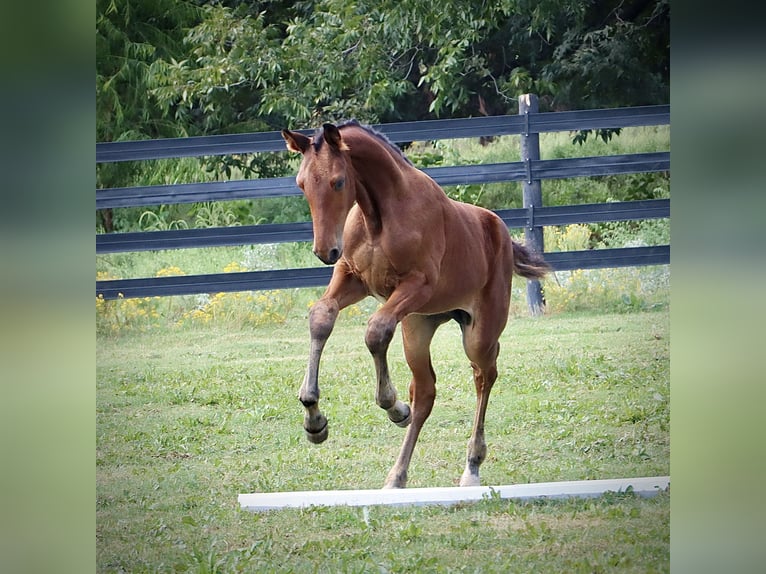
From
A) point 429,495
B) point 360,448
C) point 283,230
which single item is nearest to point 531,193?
point 283,230

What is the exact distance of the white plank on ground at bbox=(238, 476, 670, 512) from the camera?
3.42 m

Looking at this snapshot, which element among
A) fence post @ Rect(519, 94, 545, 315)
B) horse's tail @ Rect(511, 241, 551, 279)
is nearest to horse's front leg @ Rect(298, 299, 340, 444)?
horse's tail @ Rect(511, 241, 551, 279)

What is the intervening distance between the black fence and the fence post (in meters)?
0.02

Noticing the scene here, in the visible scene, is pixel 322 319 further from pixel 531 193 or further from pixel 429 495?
pixel 531 193

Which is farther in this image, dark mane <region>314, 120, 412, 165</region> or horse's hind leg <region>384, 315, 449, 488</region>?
horse's hind leg <region>384, 315, 449, 488</region>

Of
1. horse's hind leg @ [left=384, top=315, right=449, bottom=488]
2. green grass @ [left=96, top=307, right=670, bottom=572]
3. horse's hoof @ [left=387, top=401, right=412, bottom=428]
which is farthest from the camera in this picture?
horse's hind leg @ [left=384, top=315, right=449, bottom=488]

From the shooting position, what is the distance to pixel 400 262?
3.35m

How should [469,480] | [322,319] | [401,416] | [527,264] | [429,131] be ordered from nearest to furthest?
[322,319], [401,416], [469,480], [527,264], [429,131]

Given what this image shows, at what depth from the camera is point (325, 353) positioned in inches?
210

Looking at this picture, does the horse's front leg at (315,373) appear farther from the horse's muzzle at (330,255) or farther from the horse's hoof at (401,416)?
the horse's hoof at (401,416)

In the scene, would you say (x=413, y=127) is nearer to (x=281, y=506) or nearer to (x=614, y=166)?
(x=614, y=166)

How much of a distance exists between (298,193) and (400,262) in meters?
2.28

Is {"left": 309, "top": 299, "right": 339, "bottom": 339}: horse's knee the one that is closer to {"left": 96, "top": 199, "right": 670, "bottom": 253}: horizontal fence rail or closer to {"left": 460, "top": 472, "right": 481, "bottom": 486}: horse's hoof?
{"left": 460, "top": 472, "right": 481, "bottom": 486}: horse's hoof
